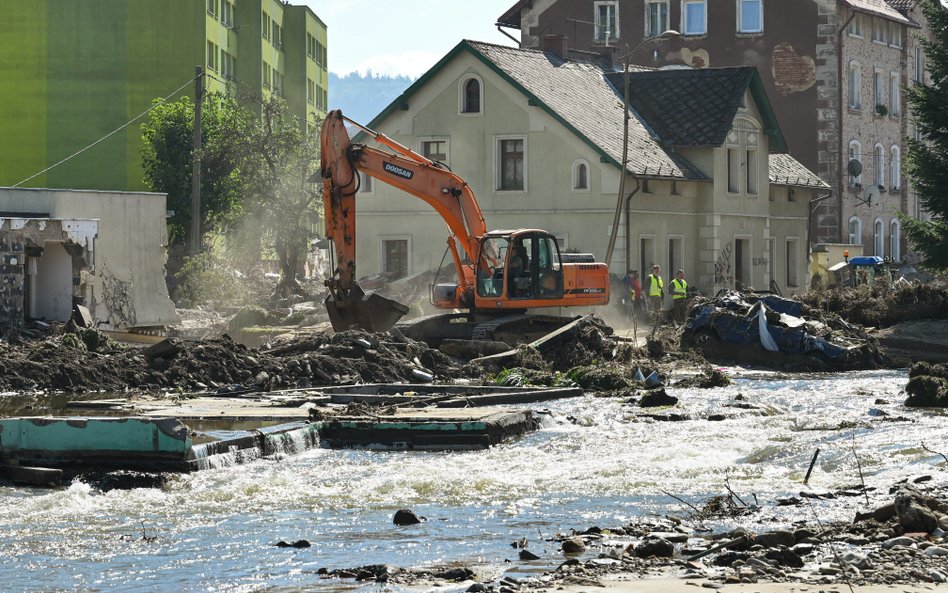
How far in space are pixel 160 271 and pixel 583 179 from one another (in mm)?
12648

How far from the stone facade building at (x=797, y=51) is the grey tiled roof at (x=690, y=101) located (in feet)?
21.8

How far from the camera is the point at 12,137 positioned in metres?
68.6

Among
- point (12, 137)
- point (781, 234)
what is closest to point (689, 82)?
point (781, 234)

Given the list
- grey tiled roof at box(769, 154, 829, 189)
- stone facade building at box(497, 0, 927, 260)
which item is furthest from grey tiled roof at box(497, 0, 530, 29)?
grey tiled roof at box(769, 154, 829, 189)

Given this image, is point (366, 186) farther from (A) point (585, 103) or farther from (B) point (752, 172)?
(B) point (752, 172)

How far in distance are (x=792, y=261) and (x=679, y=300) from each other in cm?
1668

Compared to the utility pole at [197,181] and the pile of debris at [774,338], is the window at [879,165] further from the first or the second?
the pile of debris at [774,338]

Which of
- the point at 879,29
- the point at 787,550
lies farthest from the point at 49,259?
the point at 879,29

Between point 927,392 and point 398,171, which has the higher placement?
point 398,171

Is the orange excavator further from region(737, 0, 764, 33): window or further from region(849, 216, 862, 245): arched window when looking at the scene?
region(849, 216, 862, 245): arched window

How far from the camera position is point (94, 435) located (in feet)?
49.5

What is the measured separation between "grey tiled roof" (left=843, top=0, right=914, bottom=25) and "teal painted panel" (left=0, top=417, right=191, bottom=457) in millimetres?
46904

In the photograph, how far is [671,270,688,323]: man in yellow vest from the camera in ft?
123

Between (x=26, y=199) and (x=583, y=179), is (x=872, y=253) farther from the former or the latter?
(x=26, y=199)
